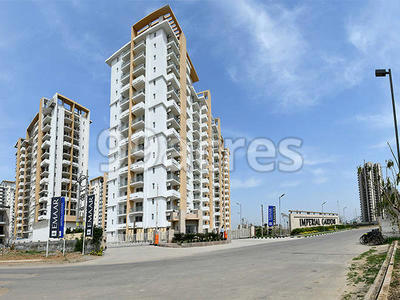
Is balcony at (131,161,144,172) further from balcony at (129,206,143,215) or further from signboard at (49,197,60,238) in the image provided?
signboard at (49,197,60,238)

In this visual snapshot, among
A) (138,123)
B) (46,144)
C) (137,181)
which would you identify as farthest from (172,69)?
(46,144)

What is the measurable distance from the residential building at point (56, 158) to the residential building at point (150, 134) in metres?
22.2

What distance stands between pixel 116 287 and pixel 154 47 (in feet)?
181

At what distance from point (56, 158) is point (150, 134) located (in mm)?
37902

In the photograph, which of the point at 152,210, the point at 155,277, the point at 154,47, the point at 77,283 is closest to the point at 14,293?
the point at 77,283

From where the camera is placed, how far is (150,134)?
5625 cm

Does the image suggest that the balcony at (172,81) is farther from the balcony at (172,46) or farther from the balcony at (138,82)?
the balcony at (172,46)

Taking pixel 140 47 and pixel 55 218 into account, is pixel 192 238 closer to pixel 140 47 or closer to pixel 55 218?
pixel 55 218

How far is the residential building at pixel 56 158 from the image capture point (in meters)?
78.5

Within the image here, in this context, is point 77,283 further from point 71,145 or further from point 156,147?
point 71,145

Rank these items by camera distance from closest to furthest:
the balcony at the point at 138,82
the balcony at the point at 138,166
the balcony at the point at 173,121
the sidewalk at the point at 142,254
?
the sidewalk at the point at 142,254 → the balcony at the point at 138,166 → the balcony at the point at 173,121 → the balcony at the point at 138,82

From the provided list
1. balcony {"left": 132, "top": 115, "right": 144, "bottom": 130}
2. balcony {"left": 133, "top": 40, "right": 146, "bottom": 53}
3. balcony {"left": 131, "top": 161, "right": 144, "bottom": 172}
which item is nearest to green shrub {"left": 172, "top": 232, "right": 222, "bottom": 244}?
balcony {"left": 131, "top": 161, "right": 144, "bottom": 172}

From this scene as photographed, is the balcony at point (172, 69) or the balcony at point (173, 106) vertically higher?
the balcony at point (172, 69)

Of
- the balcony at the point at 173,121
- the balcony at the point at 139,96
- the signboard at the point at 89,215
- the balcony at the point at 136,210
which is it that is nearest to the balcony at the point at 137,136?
the balcony at the point at 173,121
